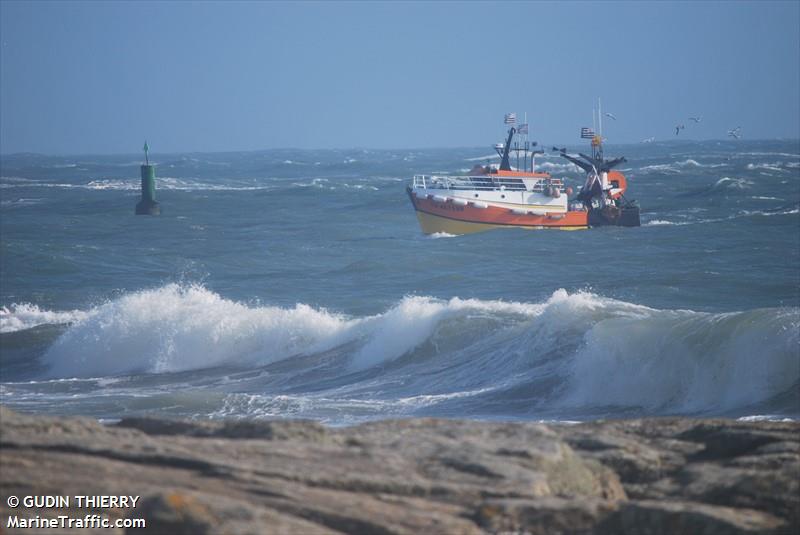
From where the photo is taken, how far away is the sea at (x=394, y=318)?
13.7m

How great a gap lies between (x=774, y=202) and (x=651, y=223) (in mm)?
9197

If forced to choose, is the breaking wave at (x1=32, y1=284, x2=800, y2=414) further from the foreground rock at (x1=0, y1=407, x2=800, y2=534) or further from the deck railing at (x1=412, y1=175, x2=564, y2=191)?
the deck railing at (x1=412, y1=175, x2=564, y2=191)

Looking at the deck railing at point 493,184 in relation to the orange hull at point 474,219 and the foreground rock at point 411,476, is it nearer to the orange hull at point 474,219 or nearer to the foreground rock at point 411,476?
the orange hull at point 474,219

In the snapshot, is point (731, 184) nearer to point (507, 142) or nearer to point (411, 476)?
point (507, 142)

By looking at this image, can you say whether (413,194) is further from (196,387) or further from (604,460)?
(604,460)

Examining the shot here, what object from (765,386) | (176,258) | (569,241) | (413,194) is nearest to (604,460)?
(765,386)

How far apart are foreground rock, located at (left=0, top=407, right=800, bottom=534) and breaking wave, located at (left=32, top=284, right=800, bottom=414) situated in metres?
8.60


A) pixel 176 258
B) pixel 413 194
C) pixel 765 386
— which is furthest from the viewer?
pixel 413 194

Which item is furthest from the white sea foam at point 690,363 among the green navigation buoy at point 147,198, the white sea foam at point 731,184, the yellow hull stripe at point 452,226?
the white sea foam at point 731,184

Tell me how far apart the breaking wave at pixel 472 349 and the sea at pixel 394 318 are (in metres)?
0.04

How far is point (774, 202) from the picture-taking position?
51.7m

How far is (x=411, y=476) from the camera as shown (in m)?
4.14

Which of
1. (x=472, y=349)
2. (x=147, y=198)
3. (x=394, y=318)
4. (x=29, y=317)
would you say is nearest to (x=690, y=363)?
(x=472, y=349)

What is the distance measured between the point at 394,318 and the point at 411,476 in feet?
49.1
